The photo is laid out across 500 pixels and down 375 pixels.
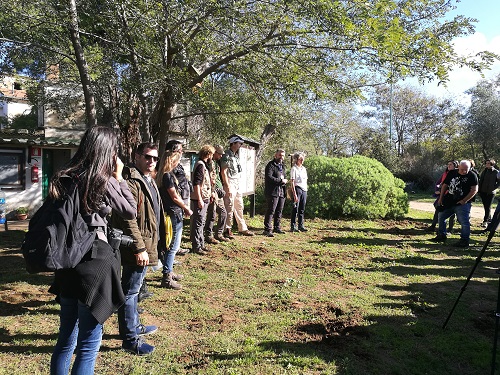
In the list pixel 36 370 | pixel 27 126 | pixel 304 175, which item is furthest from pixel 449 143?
pixel 36 370

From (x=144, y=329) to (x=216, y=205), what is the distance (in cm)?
426

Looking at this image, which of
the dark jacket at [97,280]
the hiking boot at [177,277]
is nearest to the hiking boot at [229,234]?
the hiking boot at [177,277]

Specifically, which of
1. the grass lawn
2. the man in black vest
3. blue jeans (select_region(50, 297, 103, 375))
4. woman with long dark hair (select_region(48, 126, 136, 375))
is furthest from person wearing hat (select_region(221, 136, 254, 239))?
blue jeans (select_region(50, 297, 103, 375))

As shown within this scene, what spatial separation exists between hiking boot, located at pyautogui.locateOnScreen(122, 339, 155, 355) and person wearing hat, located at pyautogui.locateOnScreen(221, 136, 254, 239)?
4831mm

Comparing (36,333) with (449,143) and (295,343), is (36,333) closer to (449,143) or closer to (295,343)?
(295,343)

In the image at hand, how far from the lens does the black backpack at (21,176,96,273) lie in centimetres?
212

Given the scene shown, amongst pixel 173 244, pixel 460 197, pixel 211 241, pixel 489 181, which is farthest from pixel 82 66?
pixel 489 181

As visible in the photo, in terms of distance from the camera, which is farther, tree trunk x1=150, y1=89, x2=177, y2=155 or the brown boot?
tree trunk x1=150, y1=89, x2=177, y2=155

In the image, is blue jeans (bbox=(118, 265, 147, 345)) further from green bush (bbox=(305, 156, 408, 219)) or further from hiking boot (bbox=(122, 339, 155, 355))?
green bush (bbox=(305, 156, 408, 219))

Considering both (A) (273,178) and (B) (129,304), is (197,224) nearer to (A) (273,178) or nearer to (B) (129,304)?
(A) (273,178)

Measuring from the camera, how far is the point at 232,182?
8.54 meters

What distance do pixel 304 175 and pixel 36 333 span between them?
688 cm

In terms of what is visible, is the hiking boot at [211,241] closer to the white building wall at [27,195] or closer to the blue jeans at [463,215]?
the blue jeans at [463,215]

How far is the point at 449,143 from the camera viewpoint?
3462 centimetres
